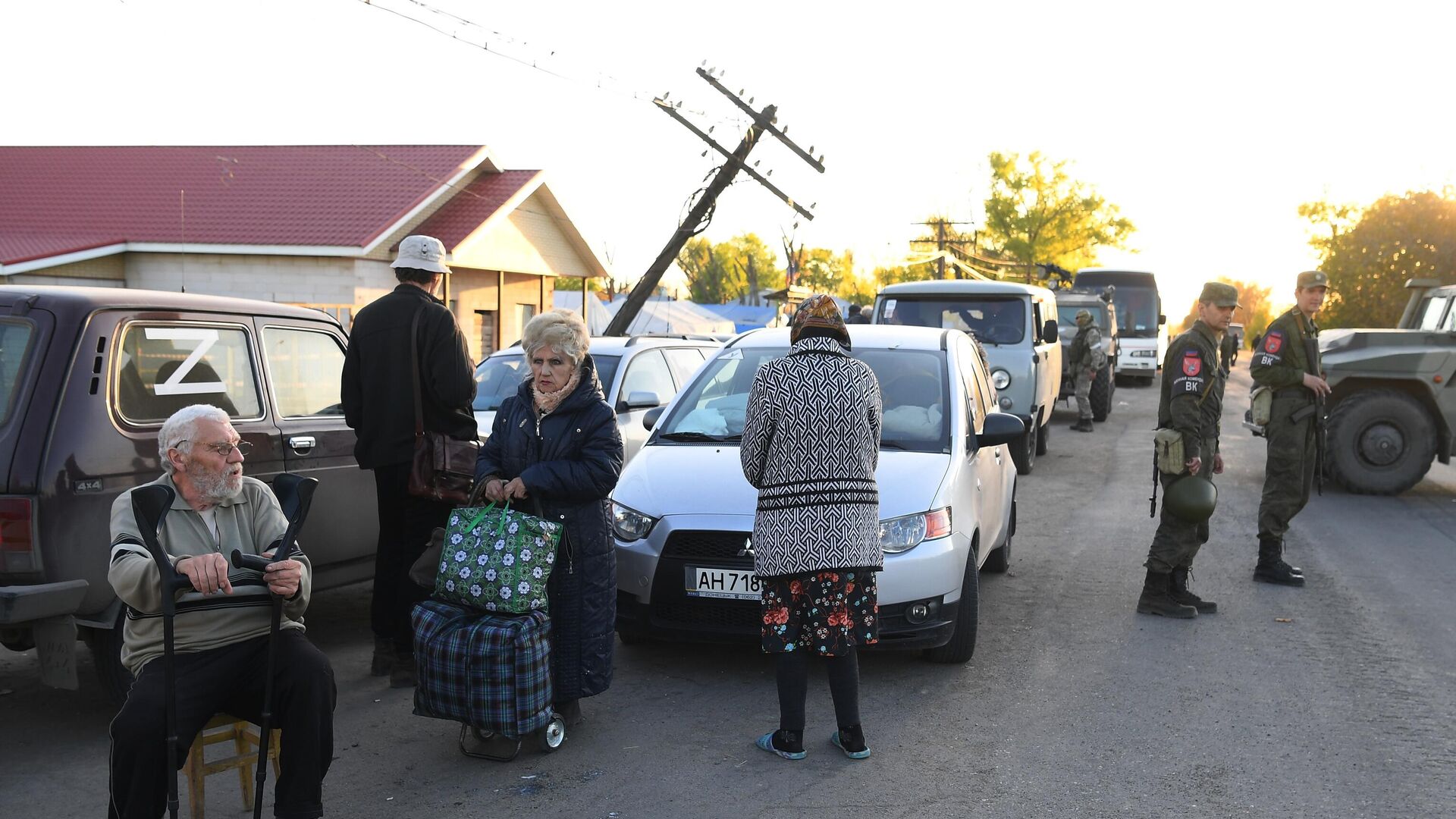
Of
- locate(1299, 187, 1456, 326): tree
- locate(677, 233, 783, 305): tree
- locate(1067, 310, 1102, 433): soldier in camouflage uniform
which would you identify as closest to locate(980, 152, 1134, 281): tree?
locate(1299, 187, 1456, 326): tree

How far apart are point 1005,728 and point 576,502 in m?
2.06

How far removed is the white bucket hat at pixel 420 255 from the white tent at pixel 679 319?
3576 cm

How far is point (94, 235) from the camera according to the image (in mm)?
22781

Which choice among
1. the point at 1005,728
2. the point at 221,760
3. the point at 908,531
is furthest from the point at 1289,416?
the point at 221,760

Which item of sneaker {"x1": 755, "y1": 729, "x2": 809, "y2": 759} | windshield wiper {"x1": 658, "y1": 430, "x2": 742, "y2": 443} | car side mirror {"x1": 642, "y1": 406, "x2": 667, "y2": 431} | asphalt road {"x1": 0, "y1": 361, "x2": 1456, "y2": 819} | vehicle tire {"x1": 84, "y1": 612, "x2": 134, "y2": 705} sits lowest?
asphalt road {"x1": 0, "y1": 361, "x2": 1456, "y2": 819}

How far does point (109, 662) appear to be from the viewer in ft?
15.5

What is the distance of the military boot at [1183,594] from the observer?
695 centimetres

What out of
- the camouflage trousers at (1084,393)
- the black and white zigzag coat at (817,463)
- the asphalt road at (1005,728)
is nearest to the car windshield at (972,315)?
the camouflage trousers at (1084,393)

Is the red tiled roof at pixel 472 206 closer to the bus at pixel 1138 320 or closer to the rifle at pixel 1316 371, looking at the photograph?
the bus at pixel 1138 320

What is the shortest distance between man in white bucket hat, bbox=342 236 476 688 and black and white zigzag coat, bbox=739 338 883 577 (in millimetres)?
1631

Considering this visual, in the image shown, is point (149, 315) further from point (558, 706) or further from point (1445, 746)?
point (1445, 746)

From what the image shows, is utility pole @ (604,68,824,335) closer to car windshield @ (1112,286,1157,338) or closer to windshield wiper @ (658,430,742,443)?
car windshield @ (1112,286,1157,338)

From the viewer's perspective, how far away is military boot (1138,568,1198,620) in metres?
6.84

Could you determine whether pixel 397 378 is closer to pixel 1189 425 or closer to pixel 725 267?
pixel 1189 425
